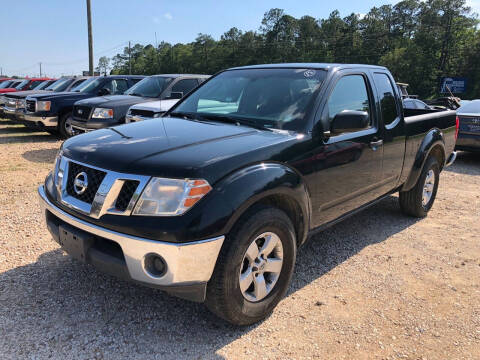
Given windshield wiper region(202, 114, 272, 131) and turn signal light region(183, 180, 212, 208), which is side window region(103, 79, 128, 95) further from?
turn signal light region(183, 180, 212, 208)

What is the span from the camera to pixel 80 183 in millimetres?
2555

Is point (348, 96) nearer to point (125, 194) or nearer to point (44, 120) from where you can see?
point (125, 194)

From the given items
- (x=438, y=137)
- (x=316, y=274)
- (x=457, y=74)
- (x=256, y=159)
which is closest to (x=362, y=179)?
(x=316, y=274)

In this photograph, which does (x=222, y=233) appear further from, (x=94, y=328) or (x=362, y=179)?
(x=362, y=179)

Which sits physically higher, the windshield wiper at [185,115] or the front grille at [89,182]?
the windshield wiper at [185,115]

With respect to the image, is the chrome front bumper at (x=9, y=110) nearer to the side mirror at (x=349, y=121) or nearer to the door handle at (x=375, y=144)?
the door handle at (x=375, y=144)

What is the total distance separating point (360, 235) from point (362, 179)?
3.84 ft

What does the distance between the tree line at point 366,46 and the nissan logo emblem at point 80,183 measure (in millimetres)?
50159

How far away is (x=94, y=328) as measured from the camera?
2717mm

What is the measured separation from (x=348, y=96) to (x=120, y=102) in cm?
621

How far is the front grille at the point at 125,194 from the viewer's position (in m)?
2.35

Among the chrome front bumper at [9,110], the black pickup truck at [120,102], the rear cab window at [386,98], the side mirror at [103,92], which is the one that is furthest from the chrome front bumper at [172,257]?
the chrome front bumper at [9,110]

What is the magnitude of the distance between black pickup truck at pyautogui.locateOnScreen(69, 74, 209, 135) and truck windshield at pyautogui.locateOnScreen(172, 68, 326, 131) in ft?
14.7

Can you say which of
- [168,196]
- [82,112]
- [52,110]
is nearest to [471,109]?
[82,112]
